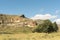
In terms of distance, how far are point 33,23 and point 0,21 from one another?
2733cm

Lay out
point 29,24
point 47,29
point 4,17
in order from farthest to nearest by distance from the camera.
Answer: point 4,17, point 29,24, point 47,29

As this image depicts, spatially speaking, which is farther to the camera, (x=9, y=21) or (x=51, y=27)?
(x=9, y=21)

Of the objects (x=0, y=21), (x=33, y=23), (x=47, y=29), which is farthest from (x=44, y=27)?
(x=0, y=21)

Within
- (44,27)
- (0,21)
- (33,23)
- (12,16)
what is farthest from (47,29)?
(12,16)

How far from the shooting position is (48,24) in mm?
85000

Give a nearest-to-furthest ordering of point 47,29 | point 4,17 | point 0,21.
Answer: point 47,29 < point 0,21 < point 4,17

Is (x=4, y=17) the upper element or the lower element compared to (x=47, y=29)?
upper

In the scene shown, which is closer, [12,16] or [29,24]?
[29,24]

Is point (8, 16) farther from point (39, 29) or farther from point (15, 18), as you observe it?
point (39, 29)

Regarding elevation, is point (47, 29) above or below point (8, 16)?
below

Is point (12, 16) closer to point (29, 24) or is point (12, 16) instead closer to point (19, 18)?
point (19, 18)

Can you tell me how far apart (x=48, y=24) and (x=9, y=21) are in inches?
2660

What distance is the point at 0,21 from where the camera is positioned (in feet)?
465

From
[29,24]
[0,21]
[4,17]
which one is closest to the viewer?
[29,24]
